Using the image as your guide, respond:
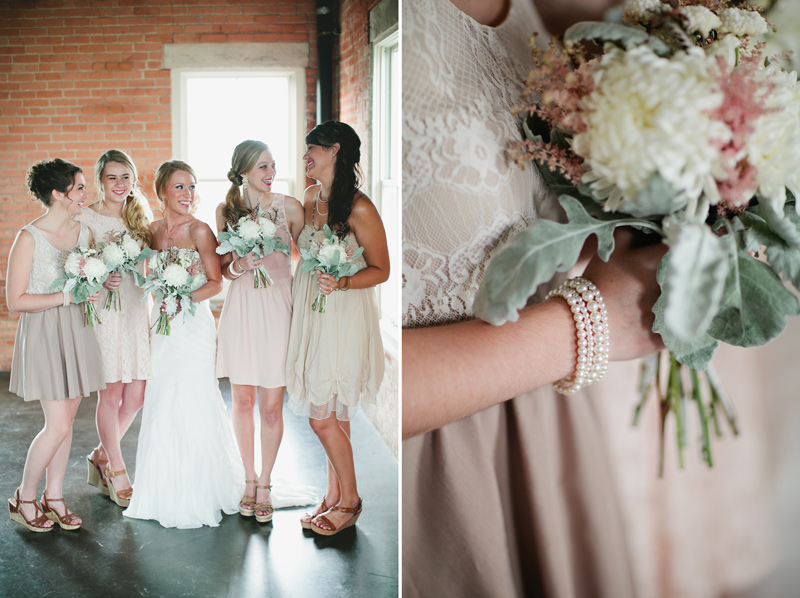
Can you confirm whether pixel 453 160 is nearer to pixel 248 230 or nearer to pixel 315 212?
pixel 315 212

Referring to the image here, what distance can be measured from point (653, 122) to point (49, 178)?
3.34ft

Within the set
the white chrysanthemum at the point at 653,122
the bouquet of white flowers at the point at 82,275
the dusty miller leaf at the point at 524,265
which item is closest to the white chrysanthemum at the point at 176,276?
the bouquet of white flowers at the point at 82,275

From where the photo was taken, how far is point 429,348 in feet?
2.63

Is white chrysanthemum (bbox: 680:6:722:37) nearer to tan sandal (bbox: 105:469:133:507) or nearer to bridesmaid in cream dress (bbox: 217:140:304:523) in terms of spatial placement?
bridesmaid in cream dress (bbox: 217:140:304:523)

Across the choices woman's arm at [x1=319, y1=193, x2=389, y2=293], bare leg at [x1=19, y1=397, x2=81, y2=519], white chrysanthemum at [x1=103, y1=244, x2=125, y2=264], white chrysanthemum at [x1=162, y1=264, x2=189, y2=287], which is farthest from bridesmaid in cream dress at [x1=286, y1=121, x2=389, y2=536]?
bare leg at [x1=19, y1=397, x2=81, y2=519]

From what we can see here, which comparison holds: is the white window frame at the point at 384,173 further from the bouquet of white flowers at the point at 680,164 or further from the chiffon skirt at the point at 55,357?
the chiffon skirt at the point at 55,357

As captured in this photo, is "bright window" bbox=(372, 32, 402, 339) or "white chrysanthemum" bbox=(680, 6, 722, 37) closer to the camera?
"white chrysanthemum" bbox=(680, 6, 722, 37)

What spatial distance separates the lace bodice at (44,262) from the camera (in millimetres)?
1093

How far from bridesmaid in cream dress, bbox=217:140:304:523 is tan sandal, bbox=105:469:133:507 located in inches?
9.0

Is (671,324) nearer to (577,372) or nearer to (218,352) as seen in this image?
(577,372)

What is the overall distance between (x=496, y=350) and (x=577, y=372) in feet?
0.43

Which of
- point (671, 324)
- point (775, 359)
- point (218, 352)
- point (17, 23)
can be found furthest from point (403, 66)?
point (775, 359)

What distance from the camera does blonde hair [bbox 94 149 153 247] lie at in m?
1.09

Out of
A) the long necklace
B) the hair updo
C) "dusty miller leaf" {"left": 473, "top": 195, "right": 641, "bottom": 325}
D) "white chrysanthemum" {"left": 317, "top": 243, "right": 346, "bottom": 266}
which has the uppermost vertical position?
the hair updo
